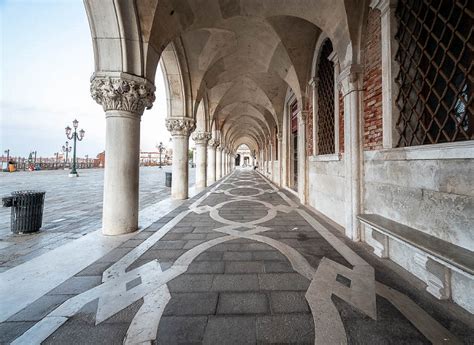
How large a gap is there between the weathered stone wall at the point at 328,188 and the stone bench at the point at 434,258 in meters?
1.72

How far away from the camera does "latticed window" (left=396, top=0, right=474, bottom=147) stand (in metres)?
2.17

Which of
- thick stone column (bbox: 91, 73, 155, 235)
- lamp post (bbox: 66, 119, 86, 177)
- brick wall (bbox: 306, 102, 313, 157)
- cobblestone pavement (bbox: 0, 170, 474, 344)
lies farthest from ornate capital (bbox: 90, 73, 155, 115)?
lamp post (bbox: 66, 119, 86, 177)

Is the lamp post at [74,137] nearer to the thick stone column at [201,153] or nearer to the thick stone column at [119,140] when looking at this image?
the thick stone column at [201,153]

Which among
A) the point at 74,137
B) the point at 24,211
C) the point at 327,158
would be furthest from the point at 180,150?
the point at 74,137

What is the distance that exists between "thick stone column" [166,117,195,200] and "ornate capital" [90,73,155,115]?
137 inches

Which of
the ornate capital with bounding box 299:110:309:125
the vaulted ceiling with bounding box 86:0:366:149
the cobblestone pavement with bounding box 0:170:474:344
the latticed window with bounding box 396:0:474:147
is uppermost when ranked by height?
the vaulted ceiling with bounding box 86:0:366:149

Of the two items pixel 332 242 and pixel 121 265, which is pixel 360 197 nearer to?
pixel 332 242

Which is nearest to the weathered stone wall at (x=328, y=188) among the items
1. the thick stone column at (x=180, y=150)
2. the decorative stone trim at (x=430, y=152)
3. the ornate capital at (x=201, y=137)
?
the decorative stone trim at (x=430, y=152)

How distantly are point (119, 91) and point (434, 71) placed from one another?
15.5ft

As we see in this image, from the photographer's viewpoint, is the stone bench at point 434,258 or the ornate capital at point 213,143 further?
the ornate capital at point 213,143

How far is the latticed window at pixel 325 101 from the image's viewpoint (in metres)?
5.21

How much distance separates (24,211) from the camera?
12.3 feet

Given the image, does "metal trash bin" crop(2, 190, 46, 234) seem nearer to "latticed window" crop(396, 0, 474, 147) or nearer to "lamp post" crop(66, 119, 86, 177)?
"latticed window" crop(396, 0, 474, 147)

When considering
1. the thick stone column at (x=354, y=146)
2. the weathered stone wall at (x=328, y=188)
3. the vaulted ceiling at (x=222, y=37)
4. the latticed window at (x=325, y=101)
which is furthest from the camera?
the latticed window at (x=325, y=101)
